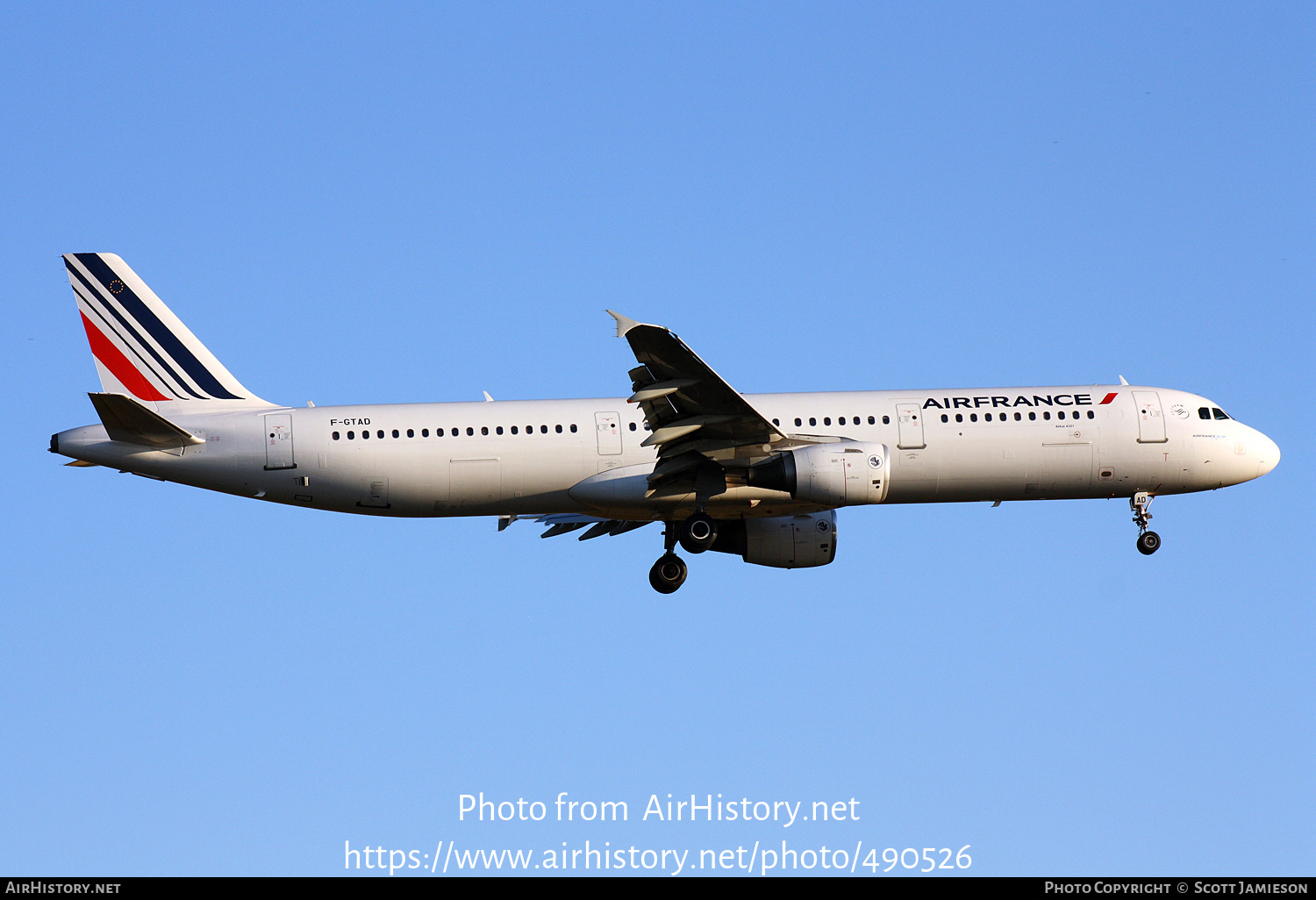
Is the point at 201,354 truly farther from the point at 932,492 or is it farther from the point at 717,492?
the point at 932,492

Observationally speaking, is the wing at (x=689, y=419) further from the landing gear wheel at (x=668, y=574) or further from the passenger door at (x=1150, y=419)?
the passenger door at (x=1150, y=419)

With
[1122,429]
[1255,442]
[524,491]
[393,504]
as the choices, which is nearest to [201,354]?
[393,504]

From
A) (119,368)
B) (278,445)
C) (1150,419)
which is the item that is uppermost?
(1150,419)

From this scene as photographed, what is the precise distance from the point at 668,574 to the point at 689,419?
17.4ft

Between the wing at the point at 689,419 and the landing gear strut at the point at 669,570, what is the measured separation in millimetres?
2428

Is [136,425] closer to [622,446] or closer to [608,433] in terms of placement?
[608,433]

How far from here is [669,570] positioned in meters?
38.0

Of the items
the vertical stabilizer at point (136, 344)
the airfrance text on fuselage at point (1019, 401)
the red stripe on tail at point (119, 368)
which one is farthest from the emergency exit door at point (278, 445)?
the airfrance text on fuselage at point (1019, 401)

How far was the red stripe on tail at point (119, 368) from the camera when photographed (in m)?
37.2

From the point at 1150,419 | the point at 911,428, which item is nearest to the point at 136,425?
the point at 911,428

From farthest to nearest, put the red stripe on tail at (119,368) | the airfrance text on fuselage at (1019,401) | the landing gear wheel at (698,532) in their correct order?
the airfrance text on fuselage at (1019,401)
the red stripe on tail at (119,368)
the landing gear wheel at (698,532)
